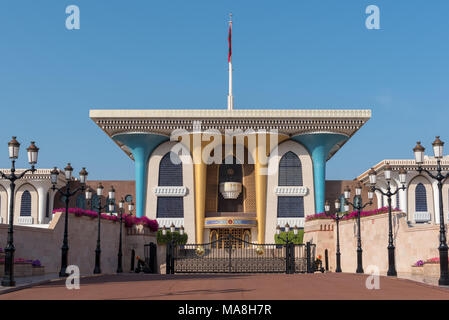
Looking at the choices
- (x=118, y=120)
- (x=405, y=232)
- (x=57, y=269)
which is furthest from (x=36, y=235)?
(x=118, y=120)

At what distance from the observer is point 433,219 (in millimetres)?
56219

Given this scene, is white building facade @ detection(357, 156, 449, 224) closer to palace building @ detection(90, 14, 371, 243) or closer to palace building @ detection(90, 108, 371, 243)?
palace building @ detection(90, 14, 371, 243)

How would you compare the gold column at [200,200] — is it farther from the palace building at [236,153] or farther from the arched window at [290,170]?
the arched window at [290,170]

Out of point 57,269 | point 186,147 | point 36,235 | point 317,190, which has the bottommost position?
point 57,269

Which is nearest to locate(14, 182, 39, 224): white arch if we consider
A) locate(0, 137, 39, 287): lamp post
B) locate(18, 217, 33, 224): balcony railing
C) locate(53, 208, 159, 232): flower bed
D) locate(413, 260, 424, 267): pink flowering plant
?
locate(18, 217, 33, 224): balcony railing

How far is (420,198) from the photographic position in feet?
186

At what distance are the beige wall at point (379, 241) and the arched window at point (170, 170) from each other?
20.1 meters

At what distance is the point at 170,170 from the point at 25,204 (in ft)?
60.8

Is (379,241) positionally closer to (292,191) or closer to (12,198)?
(12,198)
